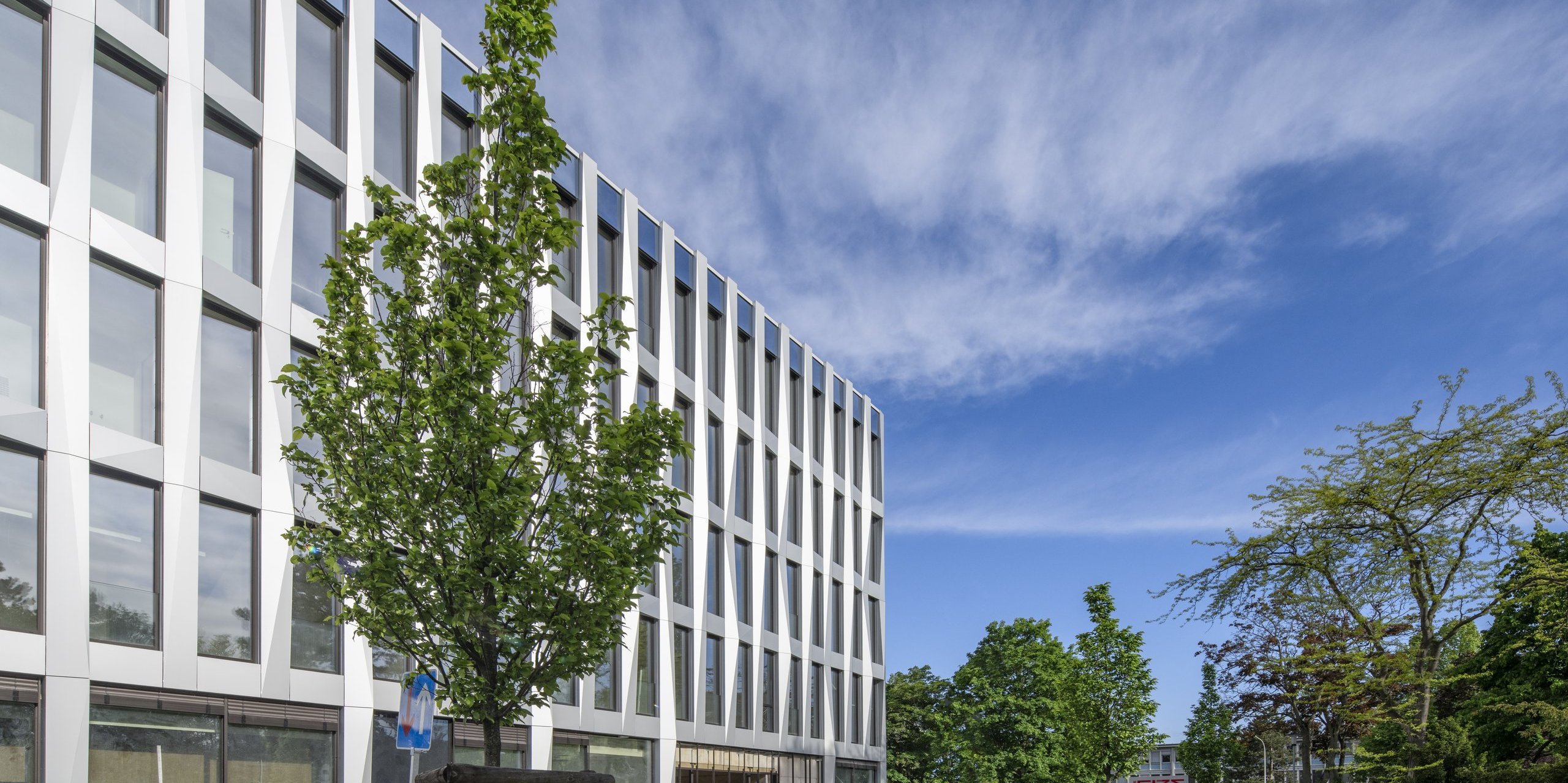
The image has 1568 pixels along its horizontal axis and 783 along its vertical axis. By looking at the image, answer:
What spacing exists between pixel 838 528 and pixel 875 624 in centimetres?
663

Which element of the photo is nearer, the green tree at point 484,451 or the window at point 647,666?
the green tree at point 484,451

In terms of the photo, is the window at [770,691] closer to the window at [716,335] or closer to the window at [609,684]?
the window at [716,335]

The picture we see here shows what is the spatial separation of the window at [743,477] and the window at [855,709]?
1345cm

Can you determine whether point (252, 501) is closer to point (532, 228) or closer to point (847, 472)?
point (532, 228)

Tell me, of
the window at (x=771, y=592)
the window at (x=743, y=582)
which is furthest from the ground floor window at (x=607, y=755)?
the window at (x=771, y=592)

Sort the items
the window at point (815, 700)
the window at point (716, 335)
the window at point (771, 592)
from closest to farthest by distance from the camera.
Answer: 1. the window at point (716, 335)
2. the window at point (771, 592)
3. the window at point (815, 700)

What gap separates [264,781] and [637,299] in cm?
1975

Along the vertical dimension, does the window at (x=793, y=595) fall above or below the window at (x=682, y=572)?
below

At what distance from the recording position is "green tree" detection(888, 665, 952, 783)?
63.3 metres

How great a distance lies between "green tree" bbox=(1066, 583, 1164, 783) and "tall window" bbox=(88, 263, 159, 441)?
3304cm

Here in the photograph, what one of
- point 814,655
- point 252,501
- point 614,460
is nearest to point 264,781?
point 252,501

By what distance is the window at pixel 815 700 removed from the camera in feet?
162

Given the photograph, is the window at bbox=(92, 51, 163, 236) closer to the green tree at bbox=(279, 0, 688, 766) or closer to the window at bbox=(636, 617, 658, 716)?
the green tree at bbox=(279, 0, 688, 766)

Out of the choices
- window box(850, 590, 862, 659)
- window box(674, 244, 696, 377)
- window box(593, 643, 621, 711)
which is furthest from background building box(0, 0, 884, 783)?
window box(850, 590, 862, 659)
